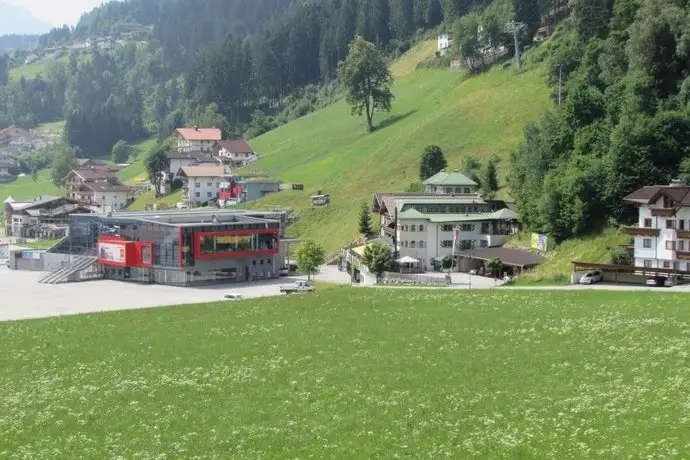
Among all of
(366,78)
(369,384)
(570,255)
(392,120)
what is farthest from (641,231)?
(366,78)

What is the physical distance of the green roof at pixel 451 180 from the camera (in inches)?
3450

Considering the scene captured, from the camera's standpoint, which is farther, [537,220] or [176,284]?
[176,284]

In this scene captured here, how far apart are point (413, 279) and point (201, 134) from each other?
117 meters

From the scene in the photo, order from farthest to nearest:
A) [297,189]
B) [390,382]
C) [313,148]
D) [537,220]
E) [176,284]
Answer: [313,148]
[297,189]
[176,284]
[537,220]
[390,382]

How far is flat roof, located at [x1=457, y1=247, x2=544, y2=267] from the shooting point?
2557 inches

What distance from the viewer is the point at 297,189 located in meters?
119

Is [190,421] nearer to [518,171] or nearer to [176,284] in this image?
[176,284]

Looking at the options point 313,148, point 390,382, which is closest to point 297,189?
point 313,148

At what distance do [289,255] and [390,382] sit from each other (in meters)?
63.6

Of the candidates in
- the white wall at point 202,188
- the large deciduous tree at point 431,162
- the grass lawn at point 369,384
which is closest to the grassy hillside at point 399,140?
the large deciduous tree at point 431,162

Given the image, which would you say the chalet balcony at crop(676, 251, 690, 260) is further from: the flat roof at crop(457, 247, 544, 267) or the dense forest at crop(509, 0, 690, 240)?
the flat roof at crop(457, 247, 544, 267)

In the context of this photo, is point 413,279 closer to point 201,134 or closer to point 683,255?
point 683,255

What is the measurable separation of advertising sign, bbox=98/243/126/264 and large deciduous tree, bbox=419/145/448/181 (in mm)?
35230

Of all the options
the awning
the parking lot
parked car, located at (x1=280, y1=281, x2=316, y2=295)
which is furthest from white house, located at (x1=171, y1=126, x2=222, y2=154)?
parked car, located at (x1=280, y1=281, x2=316, y2=295)
